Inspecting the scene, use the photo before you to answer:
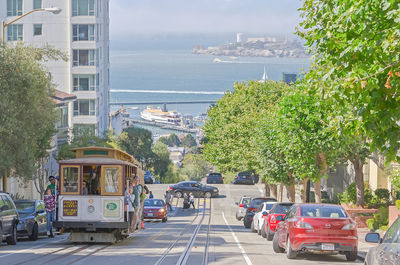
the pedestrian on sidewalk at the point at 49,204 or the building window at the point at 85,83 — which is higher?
the building window at the point at 85,83

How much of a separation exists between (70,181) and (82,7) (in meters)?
51.2

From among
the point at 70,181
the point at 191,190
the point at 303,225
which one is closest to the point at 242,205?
the point at 191,190

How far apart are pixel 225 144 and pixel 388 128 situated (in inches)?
1854

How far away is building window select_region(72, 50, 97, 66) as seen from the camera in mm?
71750

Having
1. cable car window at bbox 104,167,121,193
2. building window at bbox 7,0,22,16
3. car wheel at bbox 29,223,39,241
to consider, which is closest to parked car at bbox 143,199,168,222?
car wheel at bbox 29,223,39,241

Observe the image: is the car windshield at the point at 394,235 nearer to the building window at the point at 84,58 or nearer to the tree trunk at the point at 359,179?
the tree trunk at the point at 359,179

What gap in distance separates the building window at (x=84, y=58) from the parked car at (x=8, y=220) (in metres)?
49.9

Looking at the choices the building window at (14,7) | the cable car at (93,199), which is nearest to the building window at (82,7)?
the building window at (14,7)

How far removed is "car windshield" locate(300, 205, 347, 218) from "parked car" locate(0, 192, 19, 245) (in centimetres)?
913

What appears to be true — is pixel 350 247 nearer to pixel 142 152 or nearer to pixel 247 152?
pixel 247 152

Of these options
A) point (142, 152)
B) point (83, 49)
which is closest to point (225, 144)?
point (83, 49)

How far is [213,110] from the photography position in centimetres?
7119

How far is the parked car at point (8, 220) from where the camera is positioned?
2162 cm

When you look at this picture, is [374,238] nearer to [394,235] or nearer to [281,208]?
[394,235]
